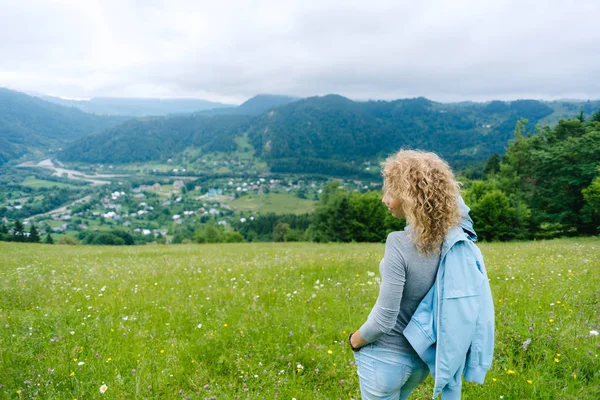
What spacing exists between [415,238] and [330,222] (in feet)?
167

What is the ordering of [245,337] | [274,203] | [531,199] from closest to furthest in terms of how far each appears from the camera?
[245,337] < [531,199] < [274,203]

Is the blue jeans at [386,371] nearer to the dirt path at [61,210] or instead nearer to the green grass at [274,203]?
the green grass at [274,203]

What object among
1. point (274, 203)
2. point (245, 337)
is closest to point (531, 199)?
point (245, 337)

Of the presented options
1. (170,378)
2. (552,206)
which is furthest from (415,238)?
(552,206)

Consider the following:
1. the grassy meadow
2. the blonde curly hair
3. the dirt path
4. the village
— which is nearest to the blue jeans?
the blonde curly hair

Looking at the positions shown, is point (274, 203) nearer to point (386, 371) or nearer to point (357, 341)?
point (357, 341)

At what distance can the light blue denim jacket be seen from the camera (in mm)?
2596

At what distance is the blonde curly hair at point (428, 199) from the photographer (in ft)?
8.44

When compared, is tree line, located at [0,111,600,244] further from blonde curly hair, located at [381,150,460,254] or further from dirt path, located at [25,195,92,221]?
dirt path, located at [25,195,92,221]

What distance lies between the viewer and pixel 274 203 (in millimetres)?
164250

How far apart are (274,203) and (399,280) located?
16222 centimetres

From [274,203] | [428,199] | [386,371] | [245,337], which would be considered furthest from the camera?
[274,203]

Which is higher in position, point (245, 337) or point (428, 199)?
point (428, 199)

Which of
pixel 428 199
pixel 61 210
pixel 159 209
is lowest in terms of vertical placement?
pixel 159 209
